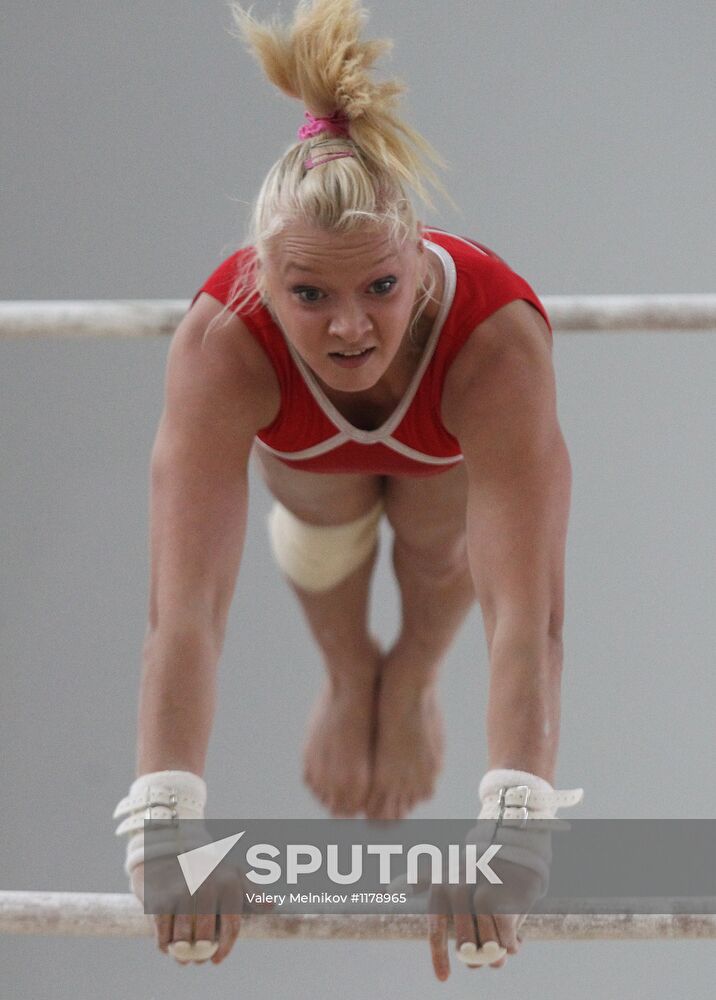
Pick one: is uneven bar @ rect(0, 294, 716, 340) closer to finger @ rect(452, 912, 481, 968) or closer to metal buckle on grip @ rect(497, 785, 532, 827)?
metal buckle on grip @ rect(497, 785, 532, 827)

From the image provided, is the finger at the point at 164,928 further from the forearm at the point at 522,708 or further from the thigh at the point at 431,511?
the thigh at the point at 431,511

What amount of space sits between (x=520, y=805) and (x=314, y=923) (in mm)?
211

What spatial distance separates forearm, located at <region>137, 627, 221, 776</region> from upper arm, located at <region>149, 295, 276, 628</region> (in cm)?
3

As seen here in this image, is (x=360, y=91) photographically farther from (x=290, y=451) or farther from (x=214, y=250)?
(x=214, y=250)

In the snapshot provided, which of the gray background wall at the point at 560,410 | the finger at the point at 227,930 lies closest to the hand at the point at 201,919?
the finger at the point at 227,930

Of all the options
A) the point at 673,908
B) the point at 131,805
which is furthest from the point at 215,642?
the point at 673,908

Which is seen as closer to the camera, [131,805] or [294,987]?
[131,805]

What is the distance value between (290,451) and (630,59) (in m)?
1.96

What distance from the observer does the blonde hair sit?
1.25 metres

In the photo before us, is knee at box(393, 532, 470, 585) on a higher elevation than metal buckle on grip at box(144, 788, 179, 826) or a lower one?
higher

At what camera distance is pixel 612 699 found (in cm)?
310

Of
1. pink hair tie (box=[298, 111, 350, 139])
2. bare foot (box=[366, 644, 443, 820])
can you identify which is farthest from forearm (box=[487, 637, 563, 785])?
bare foot (box=[366, 644, 443, 820])

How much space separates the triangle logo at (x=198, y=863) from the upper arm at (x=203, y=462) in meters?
0.22

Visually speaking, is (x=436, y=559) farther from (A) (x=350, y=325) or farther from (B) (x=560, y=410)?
(B) (x=560, y=410)
